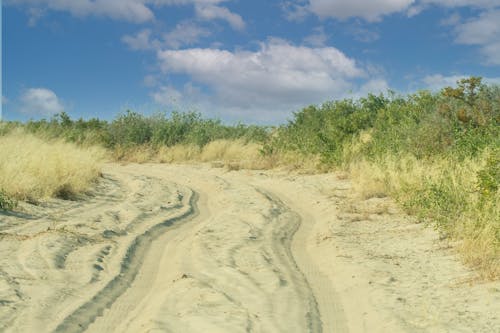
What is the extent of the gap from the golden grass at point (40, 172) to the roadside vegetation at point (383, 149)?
0.05m

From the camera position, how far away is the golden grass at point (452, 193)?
22.7 ft

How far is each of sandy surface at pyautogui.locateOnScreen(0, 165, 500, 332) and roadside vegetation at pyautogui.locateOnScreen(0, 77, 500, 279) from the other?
50 cm

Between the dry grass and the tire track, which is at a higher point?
the dry grass

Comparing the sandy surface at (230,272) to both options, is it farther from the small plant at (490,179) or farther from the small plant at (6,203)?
the small plant at (490,179)

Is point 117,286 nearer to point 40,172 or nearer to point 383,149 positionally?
point 40,172

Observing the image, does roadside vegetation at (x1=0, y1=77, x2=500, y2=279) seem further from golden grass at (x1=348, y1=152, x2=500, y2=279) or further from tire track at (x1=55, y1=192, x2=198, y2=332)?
tire track at (x1=55, y1=192, x2=198, y2=332)

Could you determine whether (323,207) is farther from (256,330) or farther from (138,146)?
(138,146)

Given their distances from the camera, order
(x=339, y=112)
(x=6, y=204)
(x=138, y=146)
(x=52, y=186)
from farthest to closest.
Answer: (x=138, y=146) < (x=339, y=112) < (x=52, y=186) < (x=6, y=204)

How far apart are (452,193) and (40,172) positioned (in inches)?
325

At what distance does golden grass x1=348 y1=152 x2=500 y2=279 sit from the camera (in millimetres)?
6930

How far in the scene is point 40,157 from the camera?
13.1 metres

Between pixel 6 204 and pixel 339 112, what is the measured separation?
14928mm

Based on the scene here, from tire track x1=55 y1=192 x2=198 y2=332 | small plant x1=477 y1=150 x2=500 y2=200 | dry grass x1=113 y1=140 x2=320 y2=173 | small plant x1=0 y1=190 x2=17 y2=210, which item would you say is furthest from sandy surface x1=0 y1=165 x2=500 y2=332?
dry grass x1=113 y1=140 x2=320 y2=173

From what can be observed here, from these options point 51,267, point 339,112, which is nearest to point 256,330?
point 51,267
